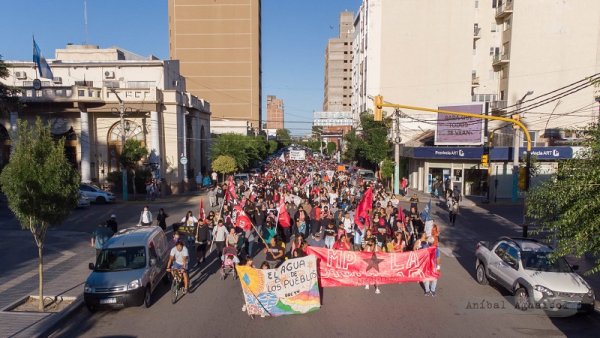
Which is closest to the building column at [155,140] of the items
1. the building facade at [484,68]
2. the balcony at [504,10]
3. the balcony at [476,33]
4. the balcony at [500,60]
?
the building facade at [484,68]

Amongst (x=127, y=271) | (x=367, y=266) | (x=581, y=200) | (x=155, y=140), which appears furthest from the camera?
(x=155, y=140)

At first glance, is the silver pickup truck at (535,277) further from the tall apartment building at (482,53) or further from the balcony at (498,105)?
the balcony at (498,105)

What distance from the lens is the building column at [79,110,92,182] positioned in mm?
34969

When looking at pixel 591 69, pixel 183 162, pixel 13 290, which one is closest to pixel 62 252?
pixel 13 290

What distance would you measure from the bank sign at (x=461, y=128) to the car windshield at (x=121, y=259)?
95.9ft

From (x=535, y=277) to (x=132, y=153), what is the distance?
29.0m

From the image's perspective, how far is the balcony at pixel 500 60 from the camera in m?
45.4

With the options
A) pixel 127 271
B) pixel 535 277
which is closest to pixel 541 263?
pixel 535 277

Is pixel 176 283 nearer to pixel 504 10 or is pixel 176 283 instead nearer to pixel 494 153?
A: pixel 494 153

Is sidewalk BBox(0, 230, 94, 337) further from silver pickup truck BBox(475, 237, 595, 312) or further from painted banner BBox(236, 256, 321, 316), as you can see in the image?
silver pickup truck BBox(475, 237, 595, 312)

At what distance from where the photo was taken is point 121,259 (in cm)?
1098

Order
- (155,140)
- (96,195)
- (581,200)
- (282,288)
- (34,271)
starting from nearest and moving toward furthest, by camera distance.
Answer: (581,200) → (282,288) → (34,271) → (96,195) → (155,140)

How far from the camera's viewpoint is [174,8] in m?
92.4

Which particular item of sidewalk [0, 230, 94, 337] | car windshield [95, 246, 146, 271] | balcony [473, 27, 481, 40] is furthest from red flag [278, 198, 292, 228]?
balcony [473, 27, 481, 40]
